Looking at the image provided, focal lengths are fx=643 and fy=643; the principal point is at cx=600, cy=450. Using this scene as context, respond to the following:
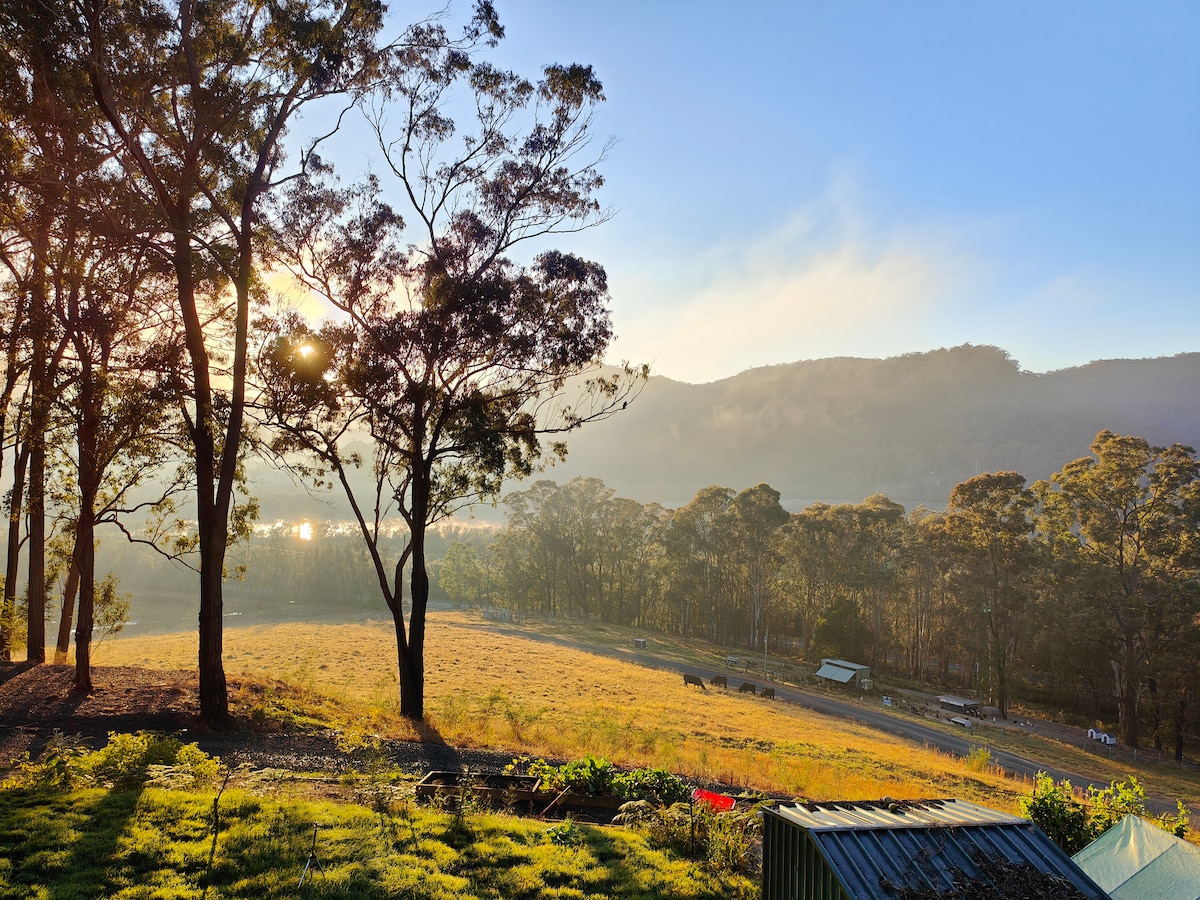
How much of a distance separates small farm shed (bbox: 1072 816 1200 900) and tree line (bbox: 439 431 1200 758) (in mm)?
35613

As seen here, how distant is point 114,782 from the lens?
7449 millimetres

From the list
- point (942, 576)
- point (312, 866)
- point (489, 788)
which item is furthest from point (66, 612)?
point (942, 576)

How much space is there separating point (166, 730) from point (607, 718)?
11618 mm

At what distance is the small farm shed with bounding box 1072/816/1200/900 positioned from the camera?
574 centimetres

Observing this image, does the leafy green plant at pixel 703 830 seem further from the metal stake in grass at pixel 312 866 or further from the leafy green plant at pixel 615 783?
the metal stake in grass at pixel 312 866

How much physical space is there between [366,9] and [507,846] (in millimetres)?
16006

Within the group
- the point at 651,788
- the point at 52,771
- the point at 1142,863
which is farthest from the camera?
the point at 651,788

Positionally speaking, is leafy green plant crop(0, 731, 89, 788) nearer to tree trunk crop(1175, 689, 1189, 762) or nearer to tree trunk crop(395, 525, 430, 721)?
tree trunk crop(395, 525, 430, 721)

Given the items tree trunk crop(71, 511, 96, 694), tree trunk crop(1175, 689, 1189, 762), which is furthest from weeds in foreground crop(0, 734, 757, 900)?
tree trunk crop(1175, 689, 1189, 762)

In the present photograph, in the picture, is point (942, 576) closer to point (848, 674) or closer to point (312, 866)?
point (848, 674)

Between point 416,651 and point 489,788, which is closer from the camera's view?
point 489,788

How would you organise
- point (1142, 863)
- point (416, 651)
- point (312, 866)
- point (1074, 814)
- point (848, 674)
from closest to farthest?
point (312, 866) → point (1142, 863) → point (1074, 814) → point (416, 651) → point (848, 674)

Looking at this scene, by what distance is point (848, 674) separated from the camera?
4172cm

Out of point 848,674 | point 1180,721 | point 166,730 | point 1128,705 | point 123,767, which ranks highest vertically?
point 123,767
